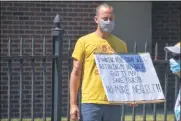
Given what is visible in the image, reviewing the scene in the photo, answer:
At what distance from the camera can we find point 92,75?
6672mm

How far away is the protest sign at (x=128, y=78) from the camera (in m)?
6.72

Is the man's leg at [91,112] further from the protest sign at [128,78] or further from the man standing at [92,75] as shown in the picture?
the protest sign at [128,78]

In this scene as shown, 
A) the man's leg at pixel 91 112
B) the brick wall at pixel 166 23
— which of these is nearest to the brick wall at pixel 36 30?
the brick wall at pixel 166 23

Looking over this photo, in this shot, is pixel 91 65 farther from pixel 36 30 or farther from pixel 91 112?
pixel 36 30

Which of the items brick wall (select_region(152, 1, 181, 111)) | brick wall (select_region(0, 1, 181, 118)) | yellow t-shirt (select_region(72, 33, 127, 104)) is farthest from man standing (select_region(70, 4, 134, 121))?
brick wall (select_region(152, 1, 181, 111))

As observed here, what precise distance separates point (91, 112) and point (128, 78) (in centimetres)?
61

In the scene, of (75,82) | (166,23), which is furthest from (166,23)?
(75,82)

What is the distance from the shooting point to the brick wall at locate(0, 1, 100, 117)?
1152 centimetres

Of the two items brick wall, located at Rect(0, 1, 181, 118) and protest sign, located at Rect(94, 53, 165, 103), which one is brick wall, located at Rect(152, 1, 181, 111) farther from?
protest sign, located at Rect(94, 53, 165, 103)

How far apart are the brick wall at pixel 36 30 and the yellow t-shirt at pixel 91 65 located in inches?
187

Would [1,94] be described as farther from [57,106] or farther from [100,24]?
[100,24]

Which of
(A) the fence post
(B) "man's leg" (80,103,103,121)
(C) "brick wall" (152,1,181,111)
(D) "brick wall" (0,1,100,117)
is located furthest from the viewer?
(C) "brick wall" (152,1,181,111)

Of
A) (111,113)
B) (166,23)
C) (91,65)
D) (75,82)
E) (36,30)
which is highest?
(166,23)

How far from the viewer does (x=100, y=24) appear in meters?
6.68
